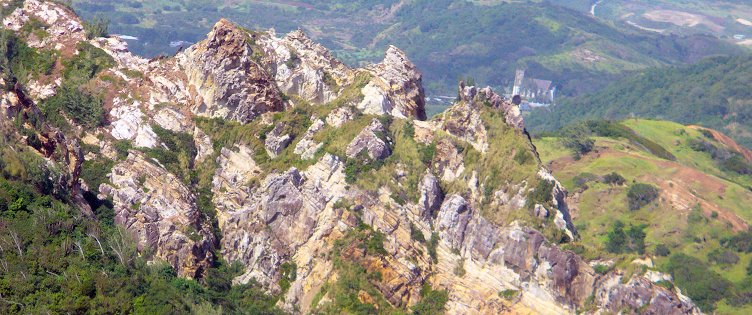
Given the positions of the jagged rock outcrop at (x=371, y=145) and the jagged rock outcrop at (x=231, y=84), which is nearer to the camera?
the jagged rock outcrop at (x=371, y=145)

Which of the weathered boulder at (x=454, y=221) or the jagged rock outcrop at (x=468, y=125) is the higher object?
the jagged rock outcrop at (x=468, y=125)

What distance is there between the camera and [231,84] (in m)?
60.3

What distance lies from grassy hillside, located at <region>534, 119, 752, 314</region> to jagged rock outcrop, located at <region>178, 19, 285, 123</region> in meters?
26.4

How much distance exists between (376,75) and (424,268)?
13.7 m

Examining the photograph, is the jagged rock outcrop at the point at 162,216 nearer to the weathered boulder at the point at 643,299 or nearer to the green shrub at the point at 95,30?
the green shrub at the point at 95,30

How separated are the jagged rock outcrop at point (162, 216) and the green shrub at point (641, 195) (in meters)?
42.7

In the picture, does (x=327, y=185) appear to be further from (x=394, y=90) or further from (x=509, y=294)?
(x=509, y=294)

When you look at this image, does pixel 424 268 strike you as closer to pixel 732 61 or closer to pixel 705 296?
pixel 705 296

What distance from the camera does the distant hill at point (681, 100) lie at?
172438mm

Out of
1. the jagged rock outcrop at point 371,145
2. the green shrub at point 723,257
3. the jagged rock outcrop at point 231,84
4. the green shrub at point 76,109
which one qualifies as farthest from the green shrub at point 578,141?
the green shrub at point 76,109

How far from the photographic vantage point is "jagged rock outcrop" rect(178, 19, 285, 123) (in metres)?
60.5

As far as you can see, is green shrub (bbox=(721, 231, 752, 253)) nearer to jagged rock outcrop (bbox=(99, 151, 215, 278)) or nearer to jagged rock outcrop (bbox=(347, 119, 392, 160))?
jagged rock outcrop (bbox=(347, 119, 392, 160))

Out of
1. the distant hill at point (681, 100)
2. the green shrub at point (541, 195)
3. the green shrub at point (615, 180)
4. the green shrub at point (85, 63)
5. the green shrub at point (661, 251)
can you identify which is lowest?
the distant hill at point (681, 100)

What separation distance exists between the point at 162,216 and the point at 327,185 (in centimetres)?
766
